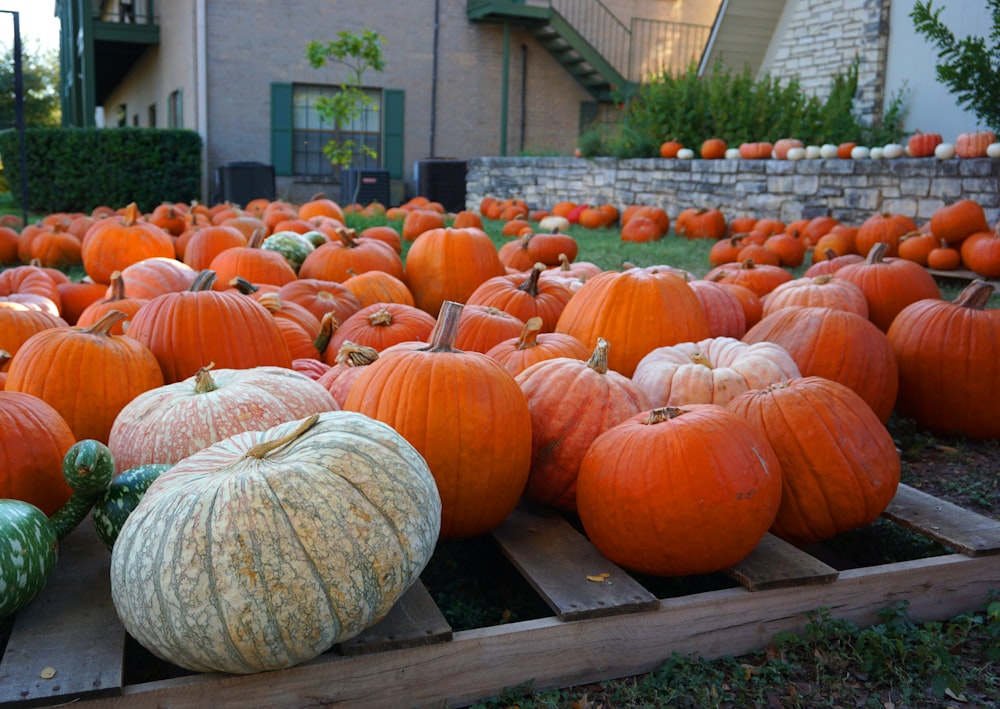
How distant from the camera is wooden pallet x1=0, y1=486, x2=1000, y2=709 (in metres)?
1.64

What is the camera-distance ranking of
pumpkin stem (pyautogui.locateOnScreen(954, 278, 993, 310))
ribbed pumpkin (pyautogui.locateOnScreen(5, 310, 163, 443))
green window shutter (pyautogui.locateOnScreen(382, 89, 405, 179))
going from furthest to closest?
green window shutter (pyautogui.locateOnScreen(382, 89, 405, 179)) → pumpkin stem (pyautogui.locateOnScreen(954, 278, 993, 310)) → ribbed pumpkin (pyautogui.locateOnScreen(5, 310, 163, 443))

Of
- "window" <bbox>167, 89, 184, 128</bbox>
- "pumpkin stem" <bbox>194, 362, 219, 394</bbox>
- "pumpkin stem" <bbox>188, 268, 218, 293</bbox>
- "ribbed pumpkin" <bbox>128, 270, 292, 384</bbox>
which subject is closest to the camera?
"pumpkin stem" <bbox>194, 362, 219, 394</bbox>

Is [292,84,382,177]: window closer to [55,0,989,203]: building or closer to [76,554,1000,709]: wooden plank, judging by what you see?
[55,0,989,203]: building

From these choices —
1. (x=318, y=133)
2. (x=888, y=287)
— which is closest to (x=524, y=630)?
(x=888, y=287)

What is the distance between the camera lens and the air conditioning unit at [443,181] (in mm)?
15203

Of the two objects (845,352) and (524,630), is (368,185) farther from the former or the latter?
(524,630)

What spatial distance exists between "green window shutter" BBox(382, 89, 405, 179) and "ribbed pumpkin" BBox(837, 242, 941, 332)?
1392 cm

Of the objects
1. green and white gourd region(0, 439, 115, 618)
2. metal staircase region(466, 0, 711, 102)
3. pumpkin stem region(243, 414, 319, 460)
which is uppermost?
metal staircase region(466, 0, 711, 102)

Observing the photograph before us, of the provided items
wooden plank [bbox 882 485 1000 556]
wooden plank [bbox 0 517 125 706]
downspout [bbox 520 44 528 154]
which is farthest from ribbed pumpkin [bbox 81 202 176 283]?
downspout [bbox 520 44 528 154]

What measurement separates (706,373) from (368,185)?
13.1 m

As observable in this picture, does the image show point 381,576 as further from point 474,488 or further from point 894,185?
point 894,185

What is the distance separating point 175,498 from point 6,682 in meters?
0.42

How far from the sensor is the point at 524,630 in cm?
185

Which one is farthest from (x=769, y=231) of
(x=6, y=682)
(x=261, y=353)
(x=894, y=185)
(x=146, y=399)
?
(x=6, y=682)
